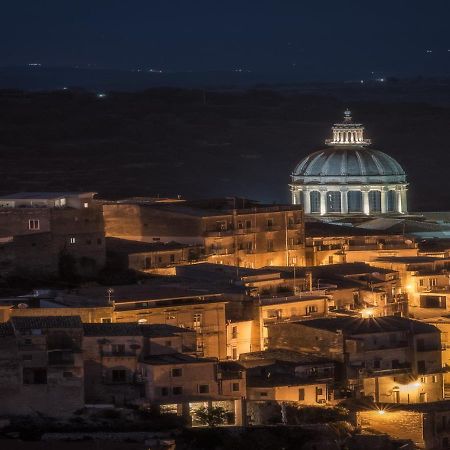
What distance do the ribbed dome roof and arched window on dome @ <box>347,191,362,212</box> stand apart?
975 mm

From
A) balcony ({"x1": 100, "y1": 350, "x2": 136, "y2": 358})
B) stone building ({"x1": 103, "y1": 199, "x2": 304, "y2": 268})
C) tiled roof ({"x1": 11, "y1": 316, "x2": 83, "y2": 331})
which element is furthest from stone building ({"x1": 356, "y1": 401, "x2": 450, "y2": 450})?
stone building ({"x1": 103, "y1": 199, "x2": 304, "y2": 268})

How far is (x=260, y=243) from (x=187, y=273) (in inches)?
263

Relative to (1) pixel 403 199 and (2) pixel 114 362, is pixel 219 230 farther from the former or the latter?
(1) pixel 403 199

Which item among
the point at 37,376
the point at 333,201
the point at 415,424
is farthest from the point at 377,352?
the point at 333,201

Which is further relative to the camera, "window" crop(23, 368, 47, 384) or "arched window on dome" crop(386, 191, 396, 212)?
"arched window on dome" crop(386, 191, 396, 212)

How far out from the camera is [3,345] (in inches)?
1818

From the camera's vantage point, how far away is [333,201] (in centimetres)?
8381

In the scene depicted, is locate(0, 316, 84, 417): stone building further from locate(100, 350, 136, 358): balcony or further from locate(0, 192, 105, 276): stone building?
locate(0, 192, 105, 276): stone building

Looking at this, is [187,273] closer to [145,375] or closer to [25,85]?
[145,375]

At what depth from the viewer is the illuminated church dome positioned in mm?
83125

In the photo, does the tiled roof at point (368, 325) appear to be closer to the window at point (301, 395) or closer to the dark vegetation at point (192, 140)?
the window at point (301, 395)

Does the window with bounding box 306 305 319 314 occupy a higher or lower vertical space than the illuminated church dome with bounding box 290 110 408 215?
lower

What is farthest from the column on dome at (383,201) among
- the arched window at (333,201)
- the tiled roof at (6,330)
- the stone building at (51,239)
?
the tiled roof at (6,330)

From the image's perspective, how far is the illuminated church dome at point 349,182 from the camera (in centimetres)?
8312
